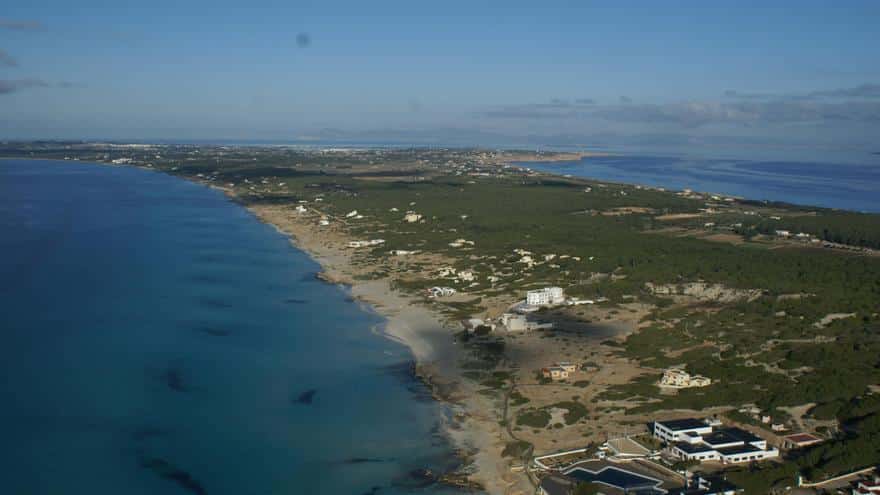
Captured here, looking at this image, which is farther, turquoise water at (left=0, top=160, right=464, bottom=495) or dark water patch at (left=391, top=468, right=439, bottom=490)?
turquoise water at (left=0, top=160, right=464, bottom=495)

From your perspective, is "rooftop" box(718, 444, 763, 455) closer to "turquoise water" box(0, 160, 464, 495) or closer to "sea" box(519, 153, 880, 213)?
"turquoise water" box(0, 160, 464, 495)

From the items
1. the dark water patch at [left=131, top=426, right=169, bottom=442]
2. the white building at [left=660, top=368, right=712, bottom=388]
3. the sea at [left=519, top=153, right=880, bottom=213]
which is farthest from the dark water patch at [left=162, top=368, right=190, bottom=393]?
the sea at [left=519, top=153, right=880, bottom=213]

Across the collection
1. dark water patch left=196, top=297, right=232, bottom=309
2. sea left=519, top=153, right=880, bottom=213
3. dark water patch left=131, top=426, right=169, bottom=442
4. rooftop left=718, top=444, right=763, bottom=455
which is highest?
sea left=519, top=153, right=880, bottom=213

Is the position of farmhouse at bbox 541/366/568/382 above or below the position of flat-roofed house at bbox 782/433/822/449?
above

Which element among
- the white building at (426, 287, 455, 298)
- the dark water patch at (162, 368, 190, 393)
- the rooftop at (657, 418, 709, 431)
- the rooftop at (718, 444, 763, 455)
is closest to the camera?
the rooftop at (718, 444, 763, 455)

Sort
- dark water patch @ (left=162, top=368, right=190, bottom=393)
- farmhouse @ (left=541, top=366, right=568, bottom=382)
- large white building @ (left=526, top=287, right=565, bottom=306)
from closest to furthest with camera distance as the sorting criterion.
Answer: dark water patch @ (left=162, top=368, right=190, bottom=393), farmhouse @ (left=541, top=366, right=568, bottom=382), large white building @ (left=526, top=287, right=565, bottom=306)

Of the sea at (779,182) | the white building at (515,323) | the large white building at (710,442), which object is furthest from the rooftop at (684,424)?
the sea at (779,182)
